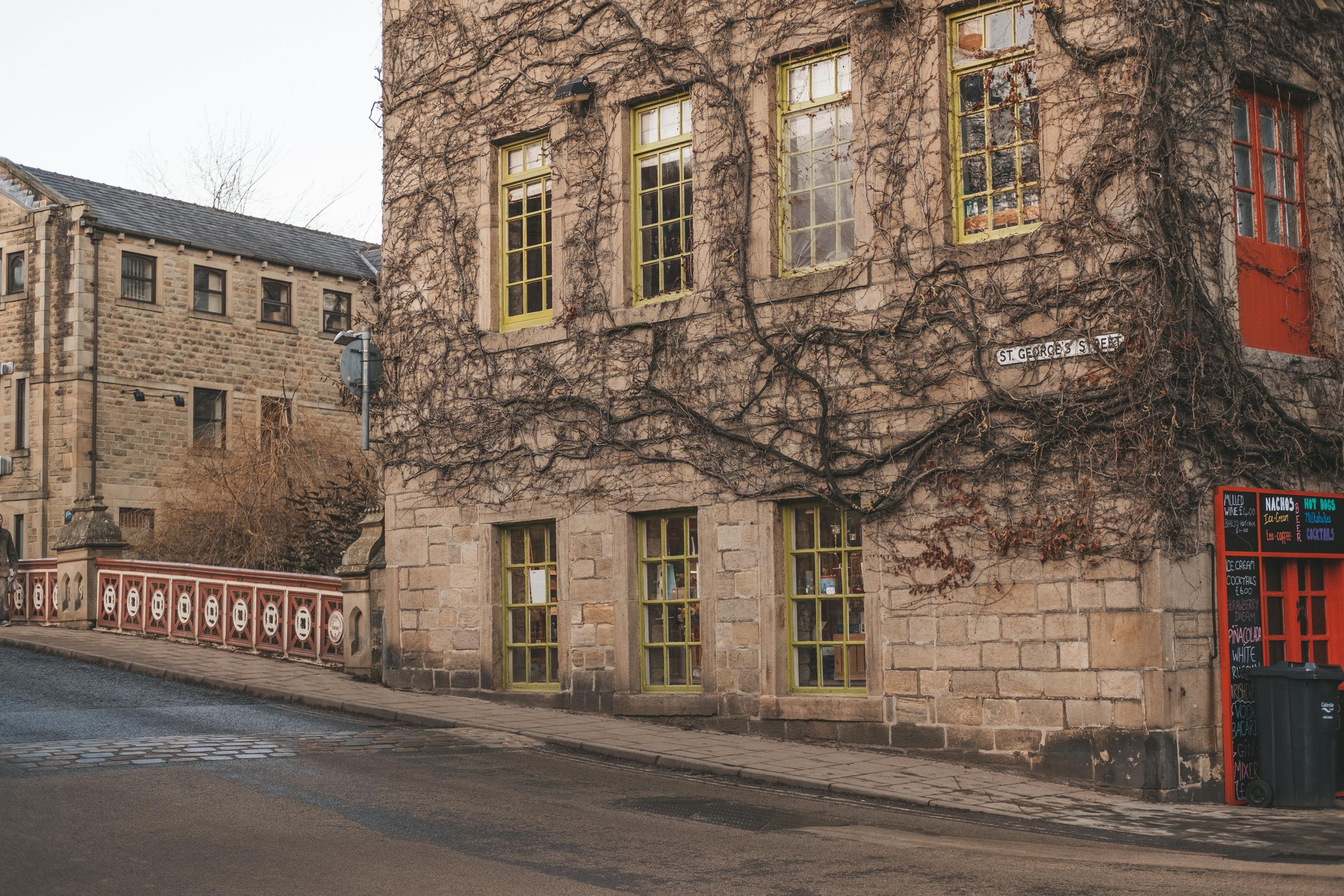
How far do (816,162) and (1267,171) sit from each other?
376 centimetres

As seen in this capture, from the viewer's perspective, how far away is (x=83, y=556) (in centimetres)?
2241

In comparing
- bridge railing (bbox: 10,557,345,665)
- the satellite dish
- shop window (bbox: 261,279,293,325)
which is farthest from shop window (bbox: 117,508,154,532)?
the satellite dish

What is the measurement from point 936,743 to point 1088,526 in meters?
2.18

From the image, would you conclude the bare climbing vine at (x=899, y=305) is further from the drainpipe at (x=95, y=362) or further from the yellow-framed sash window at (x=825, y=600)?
the drainpipe at (x=95, y=362)

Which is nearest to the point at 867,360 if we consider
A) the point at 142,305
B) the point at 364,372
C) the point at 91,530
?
→ the point at 364,372

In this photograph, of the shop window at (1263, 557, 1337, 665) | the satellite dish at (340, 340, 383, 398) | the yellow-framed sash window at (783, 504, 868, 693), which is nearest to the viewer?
the shop window at (1263, 557, 1337, 665)

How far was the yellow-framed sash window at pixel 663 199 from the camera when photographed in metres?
14.4

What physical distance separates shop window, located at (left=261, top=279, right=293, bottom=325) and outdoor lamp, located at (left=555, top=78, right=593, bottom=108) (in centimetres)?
2463

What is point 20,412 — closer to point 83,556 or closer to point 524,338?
point 83,556

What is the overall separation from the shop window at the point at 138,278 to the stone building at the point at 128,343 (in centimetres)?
4

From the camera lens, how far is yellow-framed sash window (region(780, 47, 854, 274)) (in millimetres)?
13242

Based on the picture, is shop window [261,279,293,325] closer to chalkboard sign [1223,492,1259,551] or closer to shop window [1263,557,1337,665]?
shop window [1263,557,1337,665]

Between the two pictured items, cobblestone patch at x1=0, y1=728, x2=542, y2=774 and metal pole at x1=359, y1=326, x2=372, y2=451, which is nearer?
cobblestone patch at x1=0, y1=728, x2=542, y2=774

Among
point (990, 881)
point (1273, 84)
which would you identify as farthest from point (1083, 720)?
point (1273, 84)
